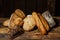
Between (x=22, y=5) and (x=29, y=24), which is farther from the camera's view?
(x=22, y=5)

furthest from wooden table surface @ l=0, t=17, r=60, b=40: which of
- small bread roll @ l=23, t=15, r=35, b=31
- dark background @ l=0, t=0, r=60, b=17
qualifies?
dark background @ l=0, t=0, r=60, b=17

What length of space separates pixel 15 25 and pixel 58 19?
1.08 feet

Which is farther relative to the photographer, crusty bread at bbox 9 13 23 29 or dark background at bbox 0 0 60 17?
dark background at bbox 0 0 60 17

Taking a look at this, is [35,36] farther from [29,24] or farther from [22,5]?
[22,5]

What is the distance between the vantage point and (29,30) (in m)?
1.14

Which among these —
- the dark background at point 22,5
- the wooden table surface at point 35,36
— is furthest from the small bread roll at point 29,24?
the dark background at point 22,5

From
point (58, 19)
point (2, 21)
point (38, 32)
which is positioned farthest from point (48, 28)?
point (2, 21)

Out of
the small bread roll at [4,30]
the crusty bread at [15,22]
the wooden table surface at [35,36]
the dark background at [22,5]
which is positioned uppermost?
the dark background at [22,5]

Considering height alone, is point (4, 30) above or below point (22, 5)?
below

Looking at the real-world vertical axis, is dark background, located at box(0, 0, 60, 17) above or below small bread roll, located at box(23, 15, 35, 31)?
above

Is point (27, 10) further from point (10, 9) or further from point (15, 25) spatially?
point (15, 25)

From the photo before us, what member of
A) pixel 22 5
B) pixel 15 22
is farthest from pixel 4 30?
pixel 22 5

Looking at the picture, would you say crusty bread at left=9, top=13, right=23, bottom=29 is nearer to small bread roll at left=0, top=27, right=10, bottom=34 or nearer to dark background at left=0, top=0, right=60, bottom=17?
small bread roll at left=0, top=27, right=10, bottom=34

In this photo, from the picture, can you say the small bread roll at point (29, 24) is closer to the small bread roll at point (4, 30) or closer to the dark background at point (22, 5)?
the small bread roll at point (4, 30)
